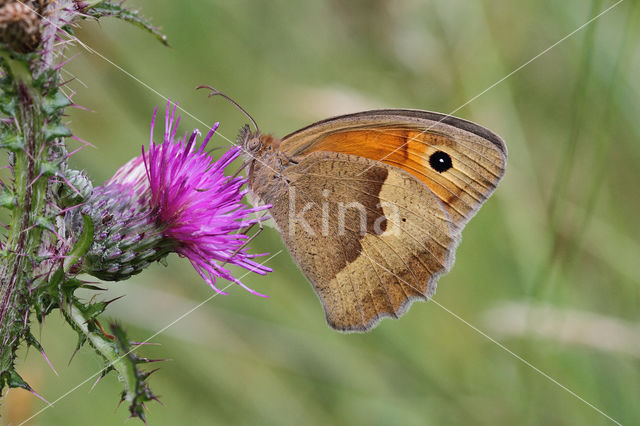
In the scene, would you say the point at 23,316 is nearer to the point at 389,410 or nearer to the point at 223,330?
the point at 223,330

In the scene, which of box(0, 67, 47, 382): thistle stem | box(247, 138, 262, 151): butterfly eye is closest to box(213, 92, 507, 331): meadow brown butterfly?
box(247, 138, 262, 151): butterfly eye

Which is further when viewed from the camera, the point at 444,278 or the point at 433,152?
the point at 444,278

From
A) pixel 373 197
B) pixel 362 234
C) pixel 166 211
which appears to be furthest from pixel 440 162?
pixel 166 211

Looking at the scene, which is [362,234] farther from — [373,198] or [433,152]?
[433,152]

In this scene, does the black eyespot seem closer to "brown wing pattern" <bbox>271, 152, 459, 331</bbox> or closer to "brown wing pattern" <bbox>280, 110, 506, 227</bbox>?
"brown wing pattern" <bbox>280, 110, 506, 227</bbox>

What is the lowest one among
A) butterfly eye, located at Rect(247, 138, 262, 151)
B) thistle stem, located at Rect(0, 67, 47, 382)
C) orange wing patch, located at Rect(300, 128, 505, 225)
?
thistle stem, located at Rect(0, 67, 47, 382)

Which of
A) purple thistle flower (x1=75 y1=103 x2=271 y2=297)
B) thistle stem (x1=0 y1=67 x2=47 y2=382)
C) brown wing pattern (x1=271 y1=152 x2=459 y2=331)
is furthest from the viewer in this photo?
brown wing pattern (x1=271 y1=152 x2=459 y2=331)

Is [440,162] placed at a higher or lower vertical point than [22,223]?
higher
